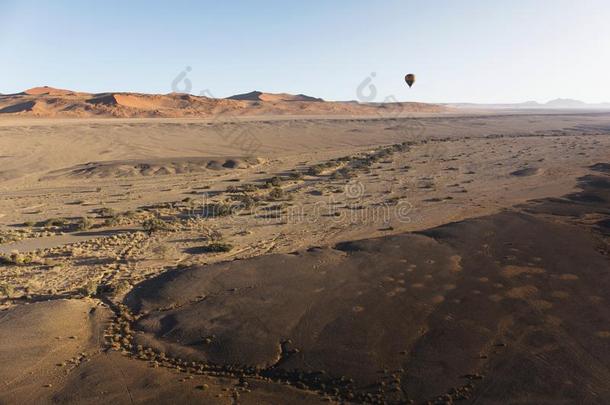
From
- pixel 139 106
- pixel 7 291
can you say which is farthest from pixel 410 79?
pixel 139 106

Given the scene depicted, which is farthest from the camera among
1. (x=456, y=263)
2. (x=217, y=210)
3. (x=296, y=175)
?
(x=296, y=175)

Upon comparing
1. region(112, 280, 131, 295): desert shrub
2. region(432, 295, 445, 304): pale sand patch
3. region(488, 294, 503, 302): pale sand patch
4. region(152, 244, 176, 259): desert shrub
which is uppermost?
region(488, 294, 503, 302): pale sand patch

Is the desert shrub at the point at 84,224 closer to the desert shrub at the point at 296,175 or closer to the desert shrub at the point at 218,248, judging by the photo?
the desert shrub at the point at 218,248

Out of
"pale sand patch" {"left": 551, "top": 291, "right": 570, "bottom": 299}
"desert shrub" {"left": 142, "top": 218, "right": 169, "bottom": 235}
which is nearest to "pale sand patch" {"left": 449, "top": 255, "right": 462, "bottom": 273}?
"pale sand patch" {"left": 551, "top": 291, "right": 570, "bottom": 299}

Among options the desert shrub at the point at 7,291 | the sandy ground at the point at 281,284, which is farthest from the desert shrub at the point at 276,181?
the desert shrub at the point at 7,291

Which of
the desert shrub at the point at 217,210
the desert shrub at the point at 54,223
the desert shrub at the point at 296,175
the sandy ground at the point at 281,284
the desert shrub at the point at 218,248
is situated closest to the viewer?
the sandy ground at the point at 281,284

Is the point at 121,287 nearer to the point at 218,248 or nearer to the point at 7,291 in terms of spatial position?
the point at 7,291

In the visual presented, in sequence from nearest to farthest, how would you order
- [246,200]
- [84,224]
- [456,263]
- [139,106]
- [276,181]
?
[456,263] < [84,224] < [246,200] < [276,181] < [139,106]

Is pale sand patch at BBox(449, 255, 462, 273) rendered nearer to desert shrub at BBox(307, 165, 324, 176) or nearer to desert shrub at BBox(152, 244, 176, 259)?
desert shrub at BBox(152, 244, 176, 259)
